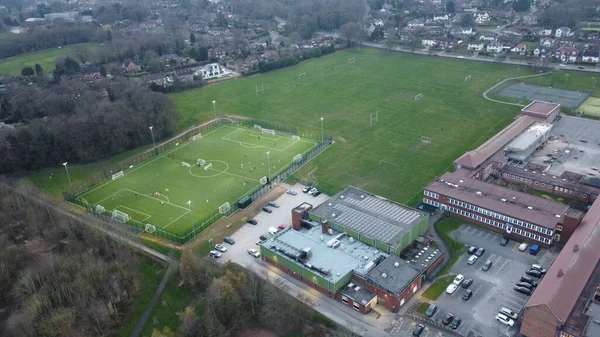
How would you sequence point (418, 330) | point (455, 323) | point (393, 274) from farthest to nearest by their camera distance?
1. point (393, 274)
2. point (455, 323)
3. point (418, 330)

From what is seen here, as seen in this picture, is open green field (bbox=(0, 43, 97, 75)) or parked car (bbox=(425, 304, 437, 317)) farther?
open green field (bbox=(0, 43, 97, 75))

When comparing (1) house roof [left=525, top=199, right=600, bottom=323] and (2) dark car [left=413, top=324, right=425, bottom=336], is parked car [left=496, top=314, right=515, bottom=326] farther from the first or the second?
(2) dark car [left=413, top=324, right=425, bottom=336]

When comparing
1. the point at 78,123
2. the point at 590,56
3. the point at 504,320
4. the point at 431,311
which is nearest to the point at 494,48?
the point at 590,56

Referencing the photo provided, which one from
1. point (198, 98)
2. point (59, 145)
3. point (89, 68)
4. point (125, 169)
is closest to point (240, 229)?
point (125, 169)

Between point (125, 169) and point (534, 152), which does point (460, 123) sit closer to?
point (534, 152)

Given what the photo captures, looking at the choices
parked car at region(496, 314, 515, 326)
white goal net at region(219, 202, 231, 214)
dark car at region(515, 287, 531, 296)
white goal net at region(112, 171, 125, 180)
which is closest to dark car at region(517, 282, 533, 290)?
dark car at region(515, 287, 531, 296)

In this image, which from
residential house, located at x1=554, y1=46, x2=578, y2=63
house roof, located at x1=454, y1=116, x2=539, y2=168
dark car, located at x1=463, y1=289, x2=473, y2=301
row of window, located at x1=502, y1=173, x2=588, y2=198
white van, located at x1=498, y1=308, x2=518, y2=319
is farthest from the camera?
residential house, located at x1=554, y1=46, x2=578, y2=63

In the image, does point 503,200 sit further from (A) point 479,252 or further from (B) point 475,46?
(B) point 475,46
